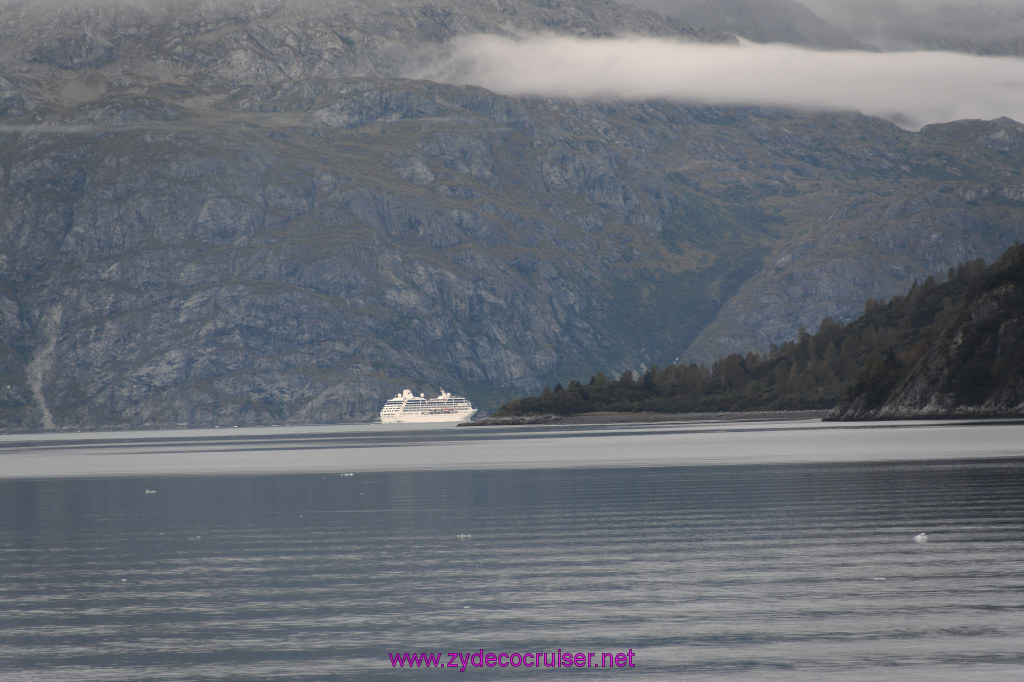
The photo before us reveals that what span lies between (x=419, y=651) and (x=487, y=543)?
25501mm

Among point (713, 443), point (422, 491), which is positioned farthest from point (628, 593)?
point (713, 443)

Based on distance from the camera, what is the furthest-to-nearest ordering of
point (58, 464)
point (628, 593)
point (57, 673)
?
1. point (58, 464)
2. point (628, 593)
3. point (57, 673)

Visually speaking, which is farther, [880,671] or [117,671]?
[117,671]

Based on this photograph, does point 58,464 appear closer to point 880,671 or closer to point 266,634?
point 266,634

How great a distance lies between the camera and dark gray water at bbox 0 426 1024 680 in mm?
35656

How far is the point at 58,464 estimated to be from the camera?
188 m

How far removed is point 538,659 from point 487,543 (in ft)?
88.3

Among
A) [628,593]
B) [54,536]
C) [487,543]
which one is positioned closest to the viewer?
[628,593]

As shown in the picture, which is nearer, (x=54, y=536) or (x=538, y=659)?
(x=538, y=659)

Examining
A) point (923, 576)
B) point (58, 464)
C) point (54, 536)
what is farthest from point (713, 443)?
point (923, 576)

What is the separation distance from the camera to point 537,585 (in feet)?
158

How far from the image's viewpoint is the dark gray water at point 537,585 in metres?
35.7

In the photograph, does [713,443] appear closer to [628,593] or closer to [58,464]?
[58,464]

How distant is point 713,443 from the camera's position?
19912 centimetres
